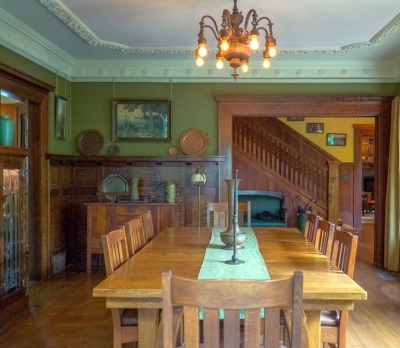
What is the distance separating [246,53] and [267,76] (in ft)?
9.39

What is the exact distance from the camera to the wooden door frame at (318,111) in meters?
5.99

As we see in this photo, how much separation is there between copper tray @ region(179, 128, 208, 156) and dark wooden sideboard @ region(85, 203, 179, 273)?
841 mm

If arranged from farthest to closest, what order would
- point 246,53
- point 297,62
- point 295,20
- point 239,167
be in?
point 239,167 < point 297,62 < point 295,20 < point 246,53

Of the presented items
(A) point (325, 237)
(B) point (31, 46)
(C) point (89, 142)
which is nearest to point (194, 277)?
(A) point (325, 237)

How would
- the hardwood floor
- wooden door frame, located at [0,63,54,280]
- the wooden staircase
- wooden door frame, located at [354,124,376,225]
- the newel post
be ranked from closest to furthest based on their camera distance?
the hardwood floor, wooden door frame, located at [0,63,54,280], the wooden staircase, the newel post, wooden door frame, located at [354,124,376,225]

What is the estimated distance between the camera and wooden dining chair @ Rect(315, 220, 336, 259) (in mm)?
Result: 3059

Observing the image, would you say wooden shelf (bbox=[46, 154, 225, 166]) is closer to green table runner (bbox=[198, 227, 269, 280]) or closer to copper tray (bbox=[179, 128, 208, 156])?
copper tray (bbox=[179, 128, 208, 156])

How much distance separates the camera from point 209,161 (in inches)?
236

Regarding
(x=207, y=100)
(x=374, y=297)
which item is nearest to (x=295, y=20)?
(x=207, y=100)

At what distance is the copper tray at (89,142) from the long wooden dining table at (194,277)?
10.0ft

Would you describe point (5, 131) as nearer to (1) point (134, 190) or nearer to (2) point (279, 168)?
(1) point (134, 190)

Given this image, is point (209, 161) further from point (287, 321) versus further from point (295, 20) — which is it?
point (287, 321)

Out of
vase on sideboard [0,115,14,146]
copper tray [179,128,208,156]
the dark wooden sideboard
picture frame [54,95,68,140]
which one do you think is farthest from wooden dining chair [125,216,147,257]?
picture frame [54,95,68,140]

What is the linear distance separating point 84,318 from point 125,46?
3160 millimetres
